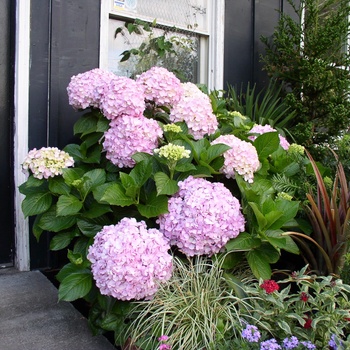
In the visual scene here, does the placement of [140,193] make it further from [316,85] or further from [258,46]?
[258,46]

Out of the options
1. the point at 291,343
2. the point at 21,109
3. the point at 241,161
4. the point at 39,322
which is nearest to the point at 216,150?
the point at 241,161

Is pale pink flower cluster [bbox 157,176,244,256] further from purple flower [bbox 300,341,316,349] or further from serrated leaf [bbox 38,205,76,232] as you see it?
purple flower [bbox 300,341,316,349]

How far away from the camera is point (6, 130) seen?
9.15 ft

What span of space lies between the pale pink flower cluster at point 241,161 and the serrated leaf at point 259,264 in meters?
0.42

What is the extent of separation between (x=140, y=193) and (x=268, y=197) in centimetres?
64

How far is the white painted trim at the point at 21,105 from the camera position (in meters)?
2.71

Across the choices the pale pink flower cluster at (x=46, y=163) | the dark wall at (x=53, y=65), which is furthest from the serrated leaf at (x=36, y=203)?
the dark wall at (x=53, y=65)

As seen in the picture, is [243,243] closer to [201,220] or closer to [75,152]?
[201,220]

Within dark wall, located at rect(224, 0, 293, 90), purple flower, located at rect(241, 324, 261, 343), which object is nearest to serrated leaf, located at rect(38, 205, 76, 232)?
purple flower, located at rect(241, 324, 261, 343)

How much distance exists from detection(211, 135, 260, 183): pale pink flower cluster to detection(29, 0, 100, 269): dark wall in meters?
1.27

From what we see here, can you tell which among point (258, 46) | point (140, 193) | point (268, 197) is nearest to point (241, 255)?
point (268, 197)

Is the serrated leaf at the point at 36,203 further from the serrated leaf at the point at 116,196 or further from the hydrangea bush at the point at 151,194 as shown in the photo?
the serrated leaf at the point at 116,196

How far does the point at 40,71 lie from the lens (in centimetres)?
279

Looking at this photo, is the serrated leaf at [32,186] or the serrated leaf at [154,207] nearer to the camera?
the serrated leaf at [154,207]
